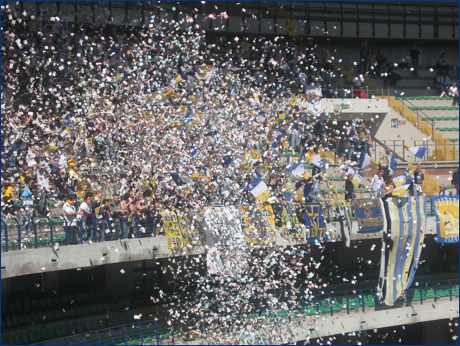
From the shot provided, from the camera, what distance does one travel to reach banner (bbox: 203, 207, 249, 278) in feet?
46.8

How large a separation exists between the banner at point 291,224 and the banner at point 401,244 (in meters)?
1.94

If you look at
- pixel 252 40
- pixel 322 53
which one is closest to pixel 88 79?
pixel 252 40

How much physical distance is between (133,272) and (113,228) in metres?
3.65

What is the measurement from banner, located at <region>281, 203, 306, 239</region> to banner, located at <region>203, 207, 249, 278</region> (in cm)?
88

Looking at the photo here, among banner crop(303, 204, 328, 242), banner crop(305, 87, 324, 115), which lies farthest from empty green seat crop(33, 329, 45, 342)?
banner crop(305, 87, 324, 115)

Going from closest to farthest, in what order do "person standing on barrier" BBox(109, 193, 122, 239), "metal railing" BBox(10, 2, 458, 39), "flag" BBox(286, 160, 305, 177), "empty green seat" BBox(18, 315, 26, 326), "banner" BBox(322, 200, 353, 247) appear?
"person standing on barrier" BBox(109, 193, 122, 239), "empty green seat" BBox(18, 315, 26, 326), "banner" BBox(322, 200, 353, 247), "flag" BBox(286, 160, 305, 177), "metal railing" BBox(10, 2, 458, 39)

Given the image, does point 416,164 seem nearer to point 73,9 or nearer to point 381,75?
point 381,75

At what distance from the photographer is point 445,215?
56.0 ft

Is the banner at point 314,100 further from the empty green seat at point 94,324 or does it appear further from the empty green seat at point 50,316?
the empty green seat at point 50,316

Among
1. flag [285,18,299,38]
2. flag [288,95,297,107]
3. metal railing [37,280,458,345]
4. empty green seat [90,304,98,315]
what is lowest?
metal railing [37,280,458,345]

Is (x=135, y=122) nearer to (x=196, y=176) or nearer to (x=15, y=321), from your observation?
(x=196, y=176)

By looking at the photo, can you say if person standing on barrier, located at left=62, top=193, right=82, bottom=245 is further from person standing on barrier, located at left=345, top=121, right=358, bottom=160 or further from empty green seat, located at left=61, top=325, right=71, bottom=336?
person standing on barrier, located at left=345, top=121, right=358, bottom=160

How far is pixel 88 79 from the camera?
16156 mm

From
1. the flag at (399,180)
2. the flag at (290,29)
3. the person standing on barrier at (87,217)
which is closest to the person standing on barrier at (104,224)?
the person standing on barrier at (87,217)
